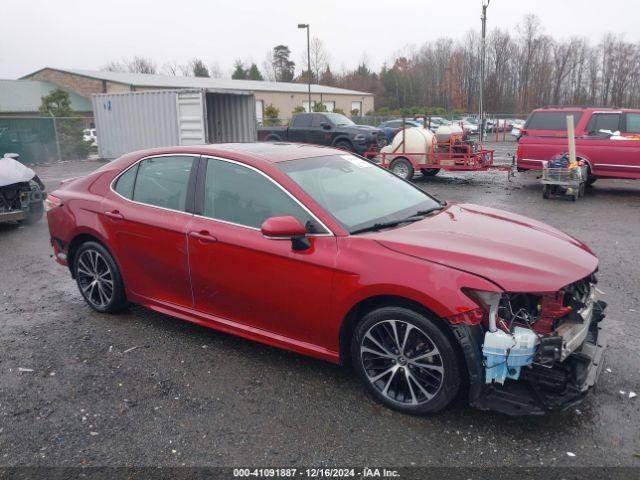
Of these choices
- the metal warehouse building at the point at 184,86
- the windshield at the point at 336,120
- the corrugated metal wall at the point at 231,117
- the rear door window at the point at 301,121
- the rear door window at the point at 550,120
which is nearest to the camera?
the rear door window at the point at 550,120

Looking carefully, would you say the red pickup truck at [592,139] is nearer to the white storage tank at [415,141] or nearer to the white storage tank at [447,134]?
the white storage tank at [447,134]

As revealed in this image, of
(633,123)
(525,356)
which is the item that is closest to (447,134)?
(633,123)

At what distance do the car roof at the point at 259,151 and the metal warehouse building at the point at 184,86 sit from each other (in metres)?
34.7

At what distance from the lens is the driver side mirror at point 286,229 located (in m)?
3.30

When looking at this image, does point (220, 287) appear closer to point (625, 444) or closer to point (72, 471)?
point (72, 471)

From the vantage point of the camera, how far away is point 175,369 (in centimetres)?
390

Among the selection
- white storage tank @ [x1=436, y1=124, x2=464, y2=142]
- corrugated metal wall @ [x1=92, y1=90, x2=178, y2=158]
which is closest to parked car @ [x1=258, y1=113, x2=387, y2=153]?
corrugated metal wall @ [x1=92, y1=90, x2=178, y2=158]

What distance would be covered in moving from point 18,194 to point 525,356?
8.61m

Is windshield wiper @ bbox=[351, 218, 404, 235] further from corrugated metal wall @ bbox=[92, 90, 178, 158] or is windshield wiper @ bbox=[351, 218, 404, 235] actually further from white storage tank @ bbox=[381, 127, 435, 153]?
corrugated metal wall @ bbox=[92, 90, 178, 158]

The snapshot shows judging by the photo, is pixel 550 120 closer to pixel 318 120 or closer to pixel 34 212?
pixel 318 120

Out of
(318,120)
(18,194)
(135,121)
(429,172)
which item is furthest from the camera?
(135,121)

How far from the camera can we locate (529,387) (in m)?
2.99

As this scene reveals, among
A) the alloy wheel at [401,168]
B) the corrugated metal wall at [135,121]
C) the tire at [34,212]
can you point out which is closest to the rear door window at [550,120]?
the alloy wheel at [401,168]

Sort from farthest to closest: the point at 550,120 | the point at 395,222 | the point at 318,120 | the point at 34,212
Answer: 1. the point at 318,120
2. the point at 550,120
3. the point at 34,212
4. the point at 395,222
